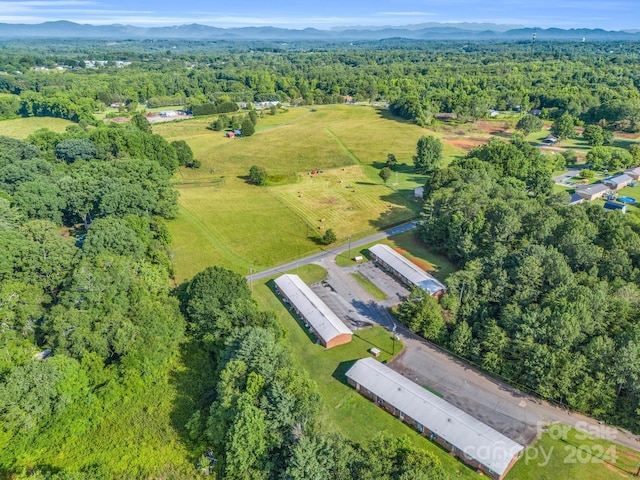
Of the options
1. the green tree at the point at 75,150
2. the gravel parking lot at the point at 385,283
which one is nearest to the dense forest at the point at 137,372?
the gravel parking lot at the point at 385,283

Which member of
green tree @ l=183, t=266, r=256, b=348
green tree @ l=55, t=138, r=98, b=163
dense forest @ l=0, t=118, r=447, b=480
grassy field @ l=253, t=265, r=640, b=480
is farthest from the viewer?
green tree @ l=55, t=138, r=98, b=163

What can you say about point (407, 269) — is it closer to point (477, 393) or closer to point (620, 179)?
point (477, 393)

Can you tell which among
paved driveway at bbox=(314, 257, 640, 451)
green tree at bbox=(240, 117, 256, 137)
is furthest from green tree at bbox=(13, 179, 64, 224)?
green tree at bbox=(240, 117, 256, 137)

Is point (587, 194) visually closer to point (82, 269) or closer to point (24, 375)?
point (82, 269)

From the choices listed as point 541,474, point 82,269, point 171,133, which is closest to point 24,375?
Answer: point 82,269

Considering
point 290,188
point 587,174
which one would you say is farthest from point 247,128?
point 587,174

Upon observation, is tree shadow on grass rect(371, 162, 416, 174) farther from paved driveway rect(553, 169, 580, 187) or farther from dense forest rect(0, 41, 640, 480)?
paved driveway rect(553, 169, 580, 187)

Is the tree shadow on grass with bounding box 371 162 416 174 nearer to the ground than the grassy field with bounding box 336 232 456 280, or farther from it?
nearer to the ground
